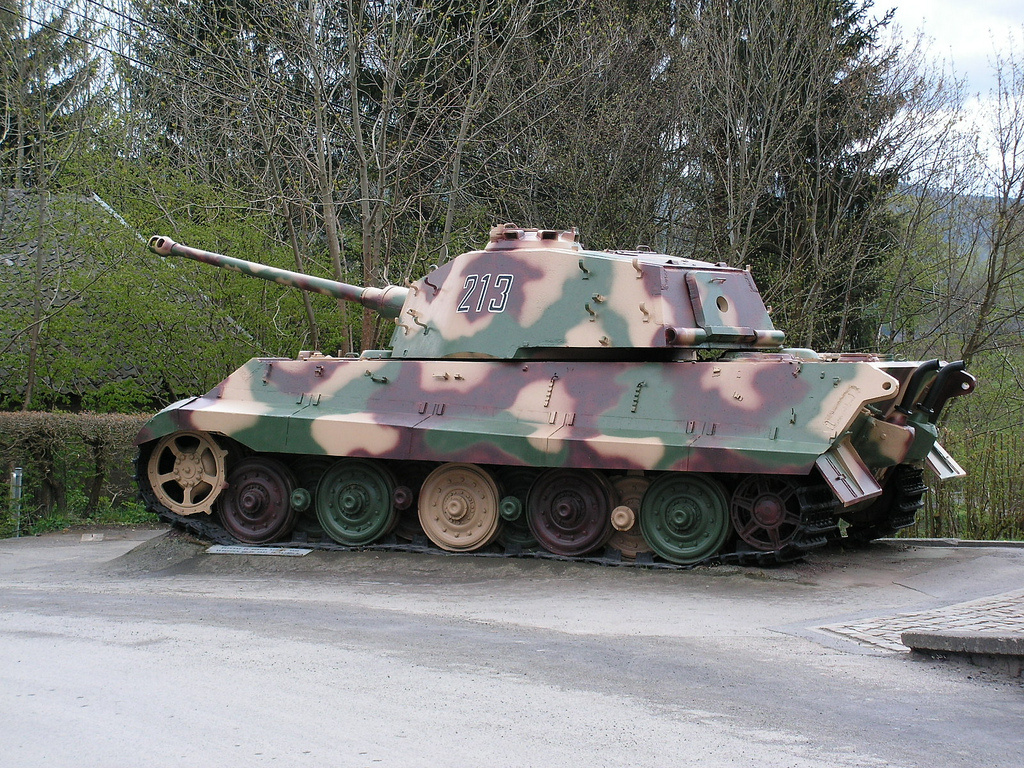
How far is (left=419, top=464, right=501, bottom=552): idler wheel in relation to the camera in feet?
41.2

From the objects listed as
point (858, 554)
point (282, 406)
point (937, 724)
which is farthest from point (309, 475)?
point (937, 724)

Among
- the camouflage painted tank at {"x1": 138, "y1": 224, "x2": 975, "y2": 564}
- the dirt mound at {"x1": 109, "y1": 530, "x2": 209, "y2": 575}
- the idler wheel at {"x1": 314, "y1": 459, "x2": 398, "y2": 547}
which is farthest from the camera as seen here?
the idler wheel at {"x1": 314, "y1": 459, "x2": 398, "y2": 547}

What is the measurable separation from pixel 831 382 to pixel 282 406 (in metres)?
6.22

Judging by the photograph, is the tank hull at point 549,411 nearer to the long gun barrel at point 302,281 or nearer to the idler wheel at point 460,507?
the idler wheel at point 460,507

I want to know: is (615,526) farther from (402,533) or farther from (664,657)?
(664,657)

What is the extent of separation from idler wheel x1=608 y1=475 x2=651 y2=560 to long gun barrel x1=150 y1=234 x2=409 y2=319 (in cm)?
380

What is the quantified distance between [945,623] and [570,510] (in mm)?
4512

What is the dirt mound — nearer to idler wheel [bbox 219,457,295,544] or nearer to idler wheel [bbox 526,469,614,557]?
idler wheel [bbox 219,457,295,544]

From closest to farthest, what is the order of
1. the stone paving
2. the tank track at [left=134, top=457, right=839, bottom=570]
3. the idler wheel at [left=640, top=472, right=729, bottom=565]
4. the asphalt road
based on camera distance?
the asphalt road → the stone paving → the tank track at [left=134, top=457, right=839, bottom=570] → the idler wheel at [left=640, top=472, right=729, bottom=565]

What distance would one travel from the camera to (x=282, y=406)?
13.2 metres

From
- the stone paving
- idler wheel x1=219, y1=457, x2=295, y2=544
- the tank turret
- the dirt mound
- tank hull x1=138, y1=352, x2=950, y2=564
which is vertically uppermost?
the tank turret

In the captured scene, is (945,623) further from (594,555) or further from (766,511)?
(594,555)

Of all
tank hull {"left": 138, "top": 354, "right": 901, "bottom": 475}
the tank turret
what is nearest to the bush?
tank hull {"left": 138, "top": 354, "right": 901, "bottom": 475}

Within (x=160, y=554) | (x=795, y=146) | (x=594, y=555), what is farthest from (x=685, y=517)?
(x=795, y=146)
